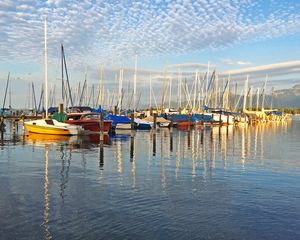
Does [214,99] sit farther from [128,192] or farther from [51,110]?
[128,192]

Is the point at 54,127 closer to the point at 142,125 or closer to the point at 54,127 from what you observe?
the point at 54,127

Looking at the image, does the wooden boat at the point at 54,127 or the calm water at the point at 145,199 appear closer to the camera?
the calm water at the point at 145,199

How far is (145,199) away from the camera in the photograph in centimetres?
1259

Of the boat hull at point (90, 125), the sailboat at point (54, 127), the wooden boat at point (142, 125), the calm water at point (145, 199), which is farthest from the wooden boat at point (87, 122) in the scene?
the calm water at point (145, 199)

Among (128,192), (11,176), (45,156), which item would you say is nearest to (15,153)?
(45,156)

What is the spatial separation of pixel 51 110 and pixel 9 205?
64.9 metres

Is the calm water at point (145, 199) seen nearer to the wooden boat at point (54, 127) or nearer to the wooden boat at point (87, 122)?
the wooden boat at point (54, 127)

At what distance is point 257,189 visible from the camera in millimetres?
14820

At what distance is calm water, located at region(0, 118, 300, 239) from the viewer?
31.1 feet

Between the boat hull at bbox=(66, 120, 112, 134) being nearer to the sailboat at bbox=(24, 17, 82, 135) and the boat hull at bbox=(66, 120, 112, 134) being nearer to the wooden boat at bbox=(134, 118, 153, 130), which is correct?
the sailboat at bbox=(24, 17, 82, 135)

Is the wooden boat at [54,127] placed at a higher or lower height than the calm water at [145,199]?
higher

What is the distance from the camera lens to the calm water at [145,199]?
9.47m

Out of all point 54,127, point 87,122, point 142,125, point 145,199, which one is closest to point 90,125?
point 87,122

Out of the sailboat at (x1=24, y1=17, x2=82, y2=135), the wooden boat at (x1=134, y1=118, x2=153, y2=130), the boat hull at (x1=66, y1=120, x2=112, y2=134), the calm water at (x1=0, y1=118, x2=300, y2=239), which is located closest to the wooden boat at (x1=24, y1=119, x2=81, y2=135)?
the sailboat at (x1=24, y1=17, x2=82, y2=135)
